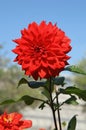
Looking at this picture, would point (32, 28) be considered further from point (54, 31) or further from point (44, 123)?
point (44, 123)

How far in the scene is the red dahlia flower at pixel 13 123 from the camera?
117 inches

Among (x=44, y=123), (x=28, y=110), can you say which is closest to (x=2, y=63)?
(x=28, y=110)

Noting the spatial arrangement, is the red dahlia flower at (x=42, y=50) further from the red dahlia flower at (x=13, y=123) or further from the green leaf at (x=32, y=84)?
the red dahlia flower at (x=13, y=123)

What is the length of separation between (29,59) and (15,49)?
0.11 m

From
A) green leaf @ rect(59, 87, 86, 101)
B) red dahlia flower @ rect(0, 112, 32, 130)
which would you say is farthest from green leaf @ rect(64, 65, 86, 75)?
red dahlia flower @ rect(0, 112, 32, 130)

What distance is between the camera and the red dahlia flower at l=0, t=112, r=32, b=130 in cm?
297

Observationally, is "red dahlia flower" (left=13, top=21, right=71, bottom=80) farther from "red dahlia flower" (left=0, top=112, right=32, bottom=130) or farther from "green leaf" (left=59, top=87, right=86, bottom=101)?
"red dahlia flower" (left=0, top=112, right=32, bottom=130)

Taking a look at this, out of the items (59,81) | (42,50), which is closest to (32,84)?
(59,81)

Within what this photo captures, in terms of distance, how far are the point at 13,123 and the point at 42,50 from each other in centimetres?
63

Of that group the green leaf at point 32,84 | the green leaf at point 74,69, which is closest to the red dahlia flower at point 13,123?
the green leaf at point 32,84

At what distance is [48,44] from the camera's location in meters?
Result: 2.60

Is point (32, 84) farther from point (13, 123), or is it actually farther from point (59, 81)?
point (13, 123)

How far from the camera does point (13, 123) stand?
118 inches

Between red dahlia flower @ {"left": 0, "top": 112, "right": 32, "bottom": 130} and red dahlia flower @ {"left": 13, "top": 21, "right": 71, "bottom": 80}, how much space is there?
0.56 m
